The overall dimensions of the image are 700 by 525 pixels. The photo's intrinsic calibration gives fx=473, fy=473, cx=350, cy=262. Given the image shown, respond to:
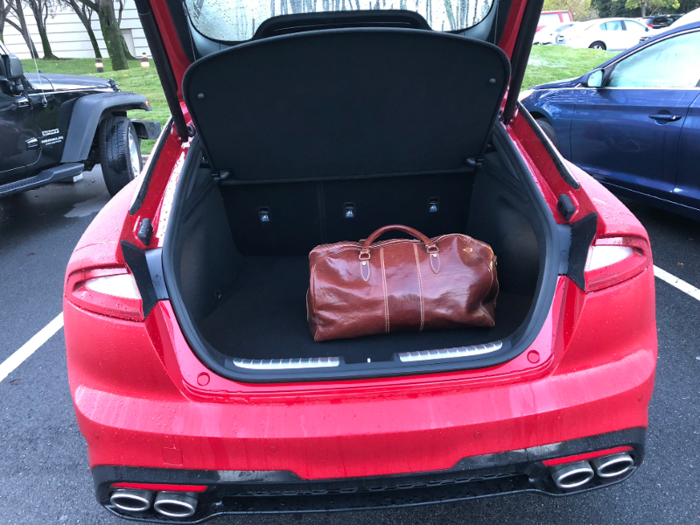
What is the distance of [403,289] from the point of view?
60.8 inches

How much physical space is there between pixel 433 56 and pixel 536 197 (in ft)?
1.85

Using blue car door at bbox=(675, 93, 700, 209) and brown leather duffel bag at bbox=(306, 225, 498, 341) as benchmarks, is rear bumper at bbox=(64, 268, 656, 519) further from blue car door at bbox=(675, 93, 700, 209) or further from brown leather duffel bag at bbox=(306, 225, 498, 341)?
blue car door at bbox=(675, 93, 700, 209)

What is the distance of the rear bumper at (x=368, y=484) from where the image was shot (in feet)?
3.93

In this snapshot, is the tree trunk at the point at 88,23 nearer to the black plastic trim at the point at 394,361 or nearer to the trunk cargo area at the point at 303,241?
the trunk cargo area at the point at 303,241

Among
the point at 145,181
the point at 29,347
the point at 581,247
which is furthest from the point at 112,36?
the point at 581,247

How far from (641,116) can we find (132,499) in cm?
387

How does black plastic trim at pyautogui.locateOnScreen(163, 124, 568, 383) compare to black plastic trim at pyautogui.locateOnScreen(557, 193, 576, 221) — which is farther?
black plastic trim at pyautogui.locateOnScreen(557, 193, 576, 221)

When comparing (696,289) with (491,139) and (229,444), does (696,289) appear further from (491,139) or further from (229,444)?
(229,444)

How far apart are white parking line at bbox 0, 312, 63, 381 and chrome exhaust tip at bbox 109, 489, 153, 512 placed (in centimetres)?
162

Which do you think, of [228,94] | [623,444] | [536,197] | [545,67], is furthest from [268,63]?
[545,67]

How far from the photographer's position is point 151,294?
1.28m

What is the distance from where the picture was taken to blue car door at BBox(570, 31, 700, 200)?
3.27 metres

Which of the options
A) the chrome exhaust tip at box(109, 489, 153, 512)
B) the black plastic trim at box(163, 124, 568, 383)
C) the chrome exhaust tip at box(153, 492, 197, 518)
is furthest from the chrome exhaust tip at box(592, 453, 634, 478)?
the chrome exhaust tip at box(109, 489, 153, 512)

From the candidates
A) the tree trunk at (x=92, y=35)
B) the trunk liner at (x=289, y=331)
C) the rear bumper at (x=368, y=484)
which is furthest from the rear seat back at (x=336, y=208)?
the tree trunk at (x=92, y=35)
